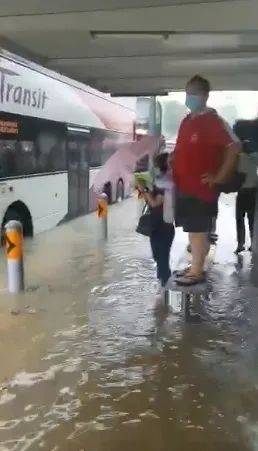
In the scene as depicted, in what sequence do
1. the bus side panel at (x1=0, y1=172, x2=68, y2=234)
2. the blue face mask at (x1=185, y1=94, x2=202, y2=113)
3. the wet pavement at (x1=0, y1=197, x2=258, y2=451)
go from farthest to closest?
the bus side panel at (x1=0, y1=172, x2=68, y2=234)
the blue face mask at (x1=185, y1=94, x2=202, y2=113)
the wet pavement at (x1=0, y1=197, x2=258, y2=451)

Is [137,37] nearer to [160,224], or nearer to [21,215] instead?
[160,224]

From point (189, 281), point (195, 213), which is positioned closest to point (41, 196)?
point (189, 281)

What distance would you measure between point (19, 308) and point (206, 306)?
2157 mm

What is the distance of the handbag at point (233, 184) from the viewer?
17.1ft

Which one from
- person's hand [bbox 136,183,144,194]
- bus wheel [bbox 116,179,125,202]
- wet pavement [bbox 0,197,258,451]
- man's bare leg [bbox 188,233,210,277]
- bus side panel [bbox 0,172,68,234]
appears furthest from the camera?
bus wheel [bbox 116,179,125,202]

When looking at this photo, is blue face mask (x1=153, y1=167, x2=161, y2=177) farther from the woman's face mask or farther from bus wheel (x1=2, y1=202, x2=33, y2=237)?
bus wheel (x1=2, y1=202, x2=33, y2=237)

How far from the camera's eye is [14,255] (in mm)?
6676

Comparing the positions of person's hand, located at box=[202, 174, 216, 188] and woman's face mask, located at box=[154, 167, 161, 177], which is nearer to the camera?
person's hand, located at box=[202, 174, 216, 188]

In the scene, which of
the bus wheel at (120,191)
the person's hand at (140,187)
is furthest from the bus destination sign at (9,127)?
the bus wheel at (120,191)

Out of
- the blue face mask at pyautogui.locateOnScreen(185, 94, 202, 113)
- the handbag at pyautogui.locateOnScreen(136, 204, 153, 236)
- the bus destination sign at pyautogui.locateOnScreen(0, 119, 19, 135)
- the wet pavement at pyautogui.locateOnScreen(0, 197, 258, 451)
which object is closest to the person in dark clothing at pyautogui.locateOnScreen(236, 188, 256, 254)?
the wet pavement at pyautogui.locateOnScreen(0, 197, 258, 451)

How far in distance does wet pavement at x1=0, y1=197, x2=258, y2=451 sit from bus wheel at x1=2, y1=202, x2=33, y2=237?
6.13 feet

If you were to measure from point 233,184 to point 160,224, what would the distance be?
124 centimetres

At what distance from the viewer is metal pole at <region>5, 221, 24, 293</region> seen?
6.67 m

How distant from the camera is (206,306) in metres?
6.33
